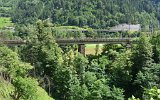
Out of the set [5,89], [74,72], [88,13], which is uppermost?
[5,89]

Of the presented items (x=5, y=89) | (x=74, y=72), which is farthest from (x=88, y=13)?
(x=5, y=89)

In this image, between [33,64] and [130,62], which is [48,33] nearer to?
[33,64]

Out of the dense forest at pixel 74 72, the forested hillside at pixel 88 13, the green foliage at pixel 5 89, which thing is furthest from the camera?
the forested hillside at pixel 88 13

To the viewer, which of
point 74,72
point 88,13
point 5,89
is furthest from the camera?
point 88,13

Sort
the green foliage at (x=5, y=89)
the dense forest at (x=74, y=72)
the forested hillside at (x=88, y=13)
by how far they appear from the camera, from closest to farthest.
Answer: the green foliage at (x=5, y=89), the dense forest at (x=74, y=72), the forested hillside at (x=88, y=13)

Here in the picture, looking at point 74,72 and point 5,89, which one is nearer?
point 5,89

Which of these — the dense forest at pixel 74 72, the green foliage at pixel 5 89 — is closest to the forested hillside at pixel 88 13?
the dense forest at pixel 74 72

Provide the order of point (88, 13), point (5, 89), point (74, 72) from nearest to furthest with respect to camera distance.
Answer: point (5, 89) < point (74, 72) < point (88, 13)

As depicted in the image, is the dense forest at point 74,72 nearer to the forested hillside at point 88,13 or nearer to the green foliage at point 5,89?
the green foliage at point 5,89

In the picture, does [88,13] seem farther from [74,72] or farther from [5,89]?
[5,89]

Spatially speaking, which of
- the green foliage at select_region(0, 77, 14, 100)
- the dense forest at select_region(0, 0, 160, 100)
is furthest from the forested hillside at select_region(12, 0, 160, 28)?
the green foliage at select_region(0, 77, 14, 100)

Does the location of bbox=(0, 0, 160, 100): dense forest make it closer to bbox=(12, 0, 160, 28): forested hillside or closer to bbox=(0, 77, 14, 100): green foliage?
bbox=(0, 77, 14, 100): green foliage

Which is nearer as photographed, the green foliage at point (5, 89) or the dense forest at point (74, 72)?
the green foliage at point (5, 89)

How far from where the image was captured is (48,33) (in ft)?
221
